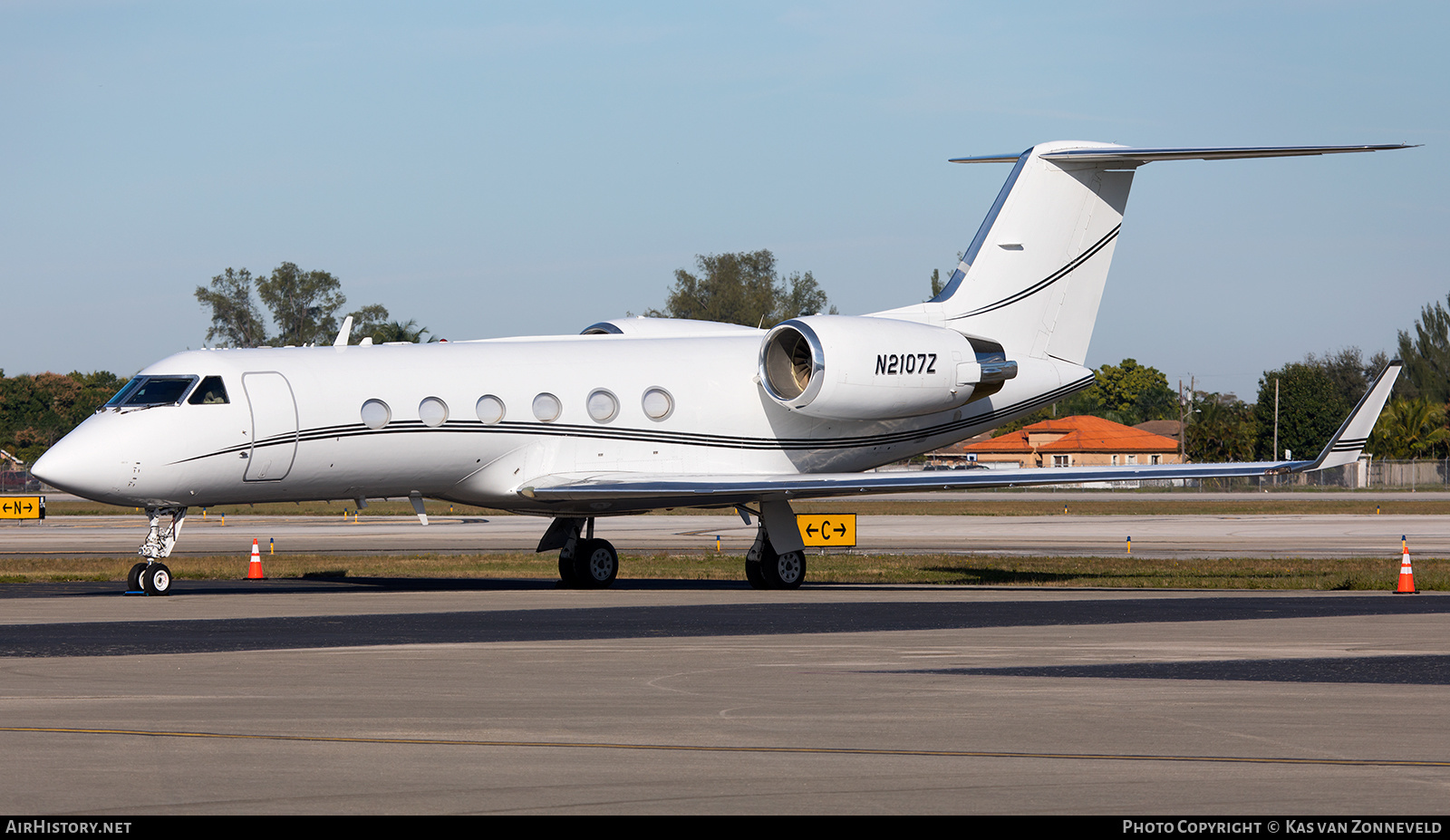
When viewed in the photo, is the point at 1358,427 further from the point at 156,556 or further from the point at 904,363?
the point at 156,556

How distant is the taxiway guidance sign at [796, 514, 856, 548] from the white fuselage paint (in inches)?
108

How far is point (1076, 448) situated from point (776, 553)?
95.3 metres

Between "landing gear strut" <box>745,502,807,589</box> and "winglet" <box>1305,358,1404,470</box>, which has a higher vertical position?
"winglet" <box>1305,358,1404,470</box>

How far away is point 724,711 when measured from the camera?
9.57m

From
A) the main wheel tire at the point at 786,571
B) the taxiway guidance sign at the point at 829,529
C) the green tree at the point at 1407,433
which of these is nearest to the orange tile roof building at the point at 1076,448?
the green tree at the point at 1407,433

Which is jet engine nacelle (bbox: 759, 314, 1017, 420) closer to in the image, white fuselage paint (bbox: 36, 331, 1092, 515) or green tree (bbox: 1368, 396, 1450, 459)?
white fuselage paint (bbox: 36, 331, 1092, 515)

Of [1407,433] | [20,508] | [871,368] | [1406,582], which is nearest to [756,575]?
[871,368]

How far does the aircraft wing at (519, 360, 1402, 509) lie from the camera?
20625 millimetres

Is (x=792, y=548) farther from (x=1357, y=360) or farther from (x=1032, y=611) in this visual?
(x=1357, y=360)

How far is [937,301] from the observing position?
25.5 metres

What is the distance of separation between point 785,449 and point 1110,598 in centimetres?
Result: 619

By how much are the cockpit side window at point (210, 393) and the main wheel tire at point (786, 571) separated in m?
8.32

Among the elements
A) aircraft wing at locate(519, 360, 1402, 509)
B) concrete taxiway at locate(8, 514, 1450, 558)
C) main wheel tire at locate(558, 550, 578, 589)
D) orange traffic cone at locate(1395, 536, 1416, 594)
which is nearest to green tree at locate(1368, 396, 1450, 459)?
concrete taxiway at locate(8, 514, 1450, 558)

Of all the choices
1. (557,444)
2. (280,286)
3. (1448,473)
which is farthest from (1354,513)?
(280,286)
